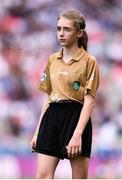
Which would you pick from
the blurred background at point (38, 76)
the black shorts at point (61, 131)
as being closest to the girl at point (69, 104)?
the black shorts at point (61, 131)

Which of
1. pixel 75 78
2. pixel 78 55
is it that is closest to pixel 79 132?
pixel 75 78

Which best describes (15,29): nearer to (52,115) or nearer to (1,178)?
(1,178)

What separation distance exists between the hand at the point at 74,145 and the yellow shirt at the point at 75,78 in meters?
0.25

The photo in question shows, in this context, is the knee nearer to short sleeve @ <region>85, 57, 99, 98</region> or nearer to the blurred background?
short sleeve @ <region>85, 57, 99, 98</region>

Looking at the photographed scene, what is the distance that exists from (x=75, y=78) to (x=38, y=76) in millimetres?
3321

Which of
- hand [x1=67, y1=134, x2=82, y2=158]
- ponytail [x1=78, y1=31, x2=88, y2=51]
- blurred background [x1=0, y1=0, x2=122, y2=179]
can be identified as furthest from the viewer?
blurred background [x1=0, y1=0, x2=122, y2=179]

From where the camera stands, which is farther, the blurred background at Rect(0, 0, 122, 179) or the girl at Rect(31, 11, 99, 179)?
the blurred background at Rect(0, 0, 122, 179)

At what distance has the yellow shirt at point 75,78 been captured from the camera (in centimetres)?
426

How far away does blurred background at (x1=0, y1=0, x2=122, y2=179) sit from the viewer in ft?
24.6

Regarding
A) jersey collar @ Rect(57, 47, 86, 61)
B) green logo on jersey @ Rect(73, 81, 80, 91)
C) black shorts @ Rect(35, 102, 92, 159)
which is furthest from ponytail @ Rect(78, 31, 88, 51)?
black shorts @ Rect(35, 102, 92, 159)

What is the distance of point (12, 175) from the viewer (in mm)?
7430

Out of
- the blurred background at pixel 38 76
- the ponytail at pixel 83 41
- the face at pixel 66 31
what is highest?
the face at pixel 66 31

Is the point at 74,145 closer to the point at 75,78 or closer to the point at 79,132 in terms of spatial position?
the point at 79,132

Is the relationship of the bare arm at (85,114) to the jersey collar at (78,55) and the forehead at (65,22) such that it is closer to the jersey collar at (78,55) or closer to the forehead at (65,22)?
the jersey collar at (78,55)
